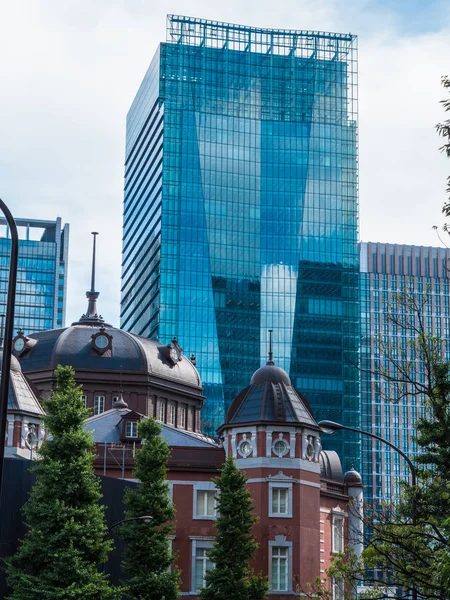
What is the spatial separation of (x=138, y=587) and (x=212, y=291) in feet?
294

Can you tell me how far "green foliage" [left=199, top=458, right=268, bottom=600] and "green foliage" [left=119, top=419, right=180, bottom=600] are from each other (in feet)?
10.8

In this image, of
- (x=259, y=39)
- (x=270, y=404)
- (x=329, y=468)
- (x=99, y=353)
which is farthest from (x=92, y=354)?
(x=259, y=39)

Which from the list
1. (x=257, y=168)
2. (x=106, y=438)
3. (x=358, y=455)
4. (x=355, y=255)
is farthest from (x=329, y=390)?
(x=106, y=438)

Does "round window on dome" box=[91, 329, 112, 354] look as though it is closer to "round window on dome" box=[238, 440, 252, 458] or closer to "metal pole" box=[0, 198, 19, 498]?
"round window on dome" box=[238, 440, 252, 458]

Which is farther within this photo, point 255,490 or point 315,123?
point 315,123

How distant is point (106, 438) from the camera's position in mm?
71375

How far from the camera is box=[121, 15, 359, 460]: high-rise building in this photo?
140625 millimetres

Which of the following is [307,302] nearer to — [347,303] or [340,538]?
[347,303]

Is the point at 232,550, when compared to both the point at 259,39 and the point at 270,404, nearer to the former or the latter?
the point at 270,404

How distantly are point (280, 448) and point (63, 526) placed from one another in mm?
23341

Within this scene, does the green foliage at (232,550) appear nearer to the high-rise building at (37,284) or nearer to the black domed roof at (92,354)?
the black domed roof at (92,354)

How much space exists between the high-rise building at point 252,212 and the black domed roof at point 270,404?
6687 cm

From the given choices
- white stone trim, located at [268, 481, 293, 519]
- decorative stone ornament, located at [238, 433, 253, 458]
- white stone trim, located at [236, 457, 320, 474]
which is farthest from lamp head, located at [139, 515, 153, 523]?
decorative stone ornament, located at [238, 433, 253, 458]

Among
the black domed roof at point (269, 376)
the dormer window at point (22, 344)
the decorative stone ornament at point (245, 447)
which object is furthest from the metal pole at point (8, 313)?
the dormer window at point (22, 344)
